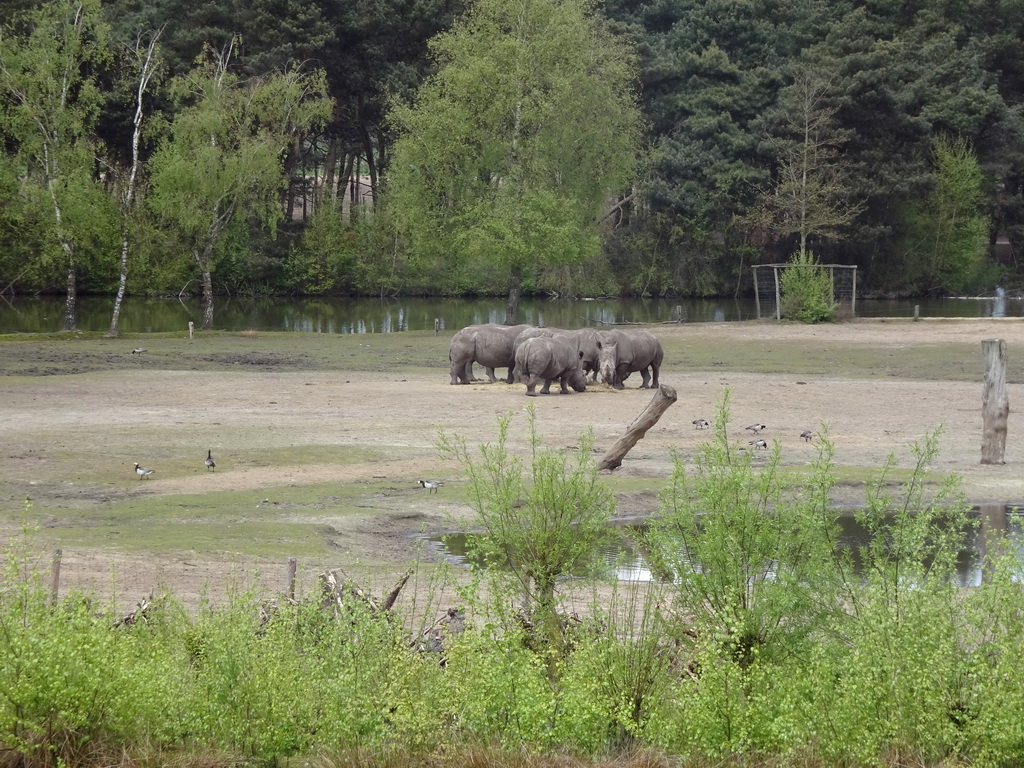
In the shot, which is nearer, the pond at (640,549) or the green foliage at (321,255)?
the pond at (640,549)

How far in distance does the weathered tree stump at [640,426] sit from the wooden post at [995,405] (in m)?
4.91

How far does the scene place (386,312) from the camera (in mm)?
58031

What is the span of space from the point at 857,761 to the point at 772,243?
2427 inches

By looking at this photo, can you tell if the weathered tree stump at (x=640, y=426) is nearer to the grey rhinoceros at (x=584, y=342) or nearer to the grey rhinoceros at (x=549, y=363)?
the grey rhinoceros at (x=549, y=363)

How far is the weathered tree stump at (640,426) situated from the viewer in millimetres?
17891

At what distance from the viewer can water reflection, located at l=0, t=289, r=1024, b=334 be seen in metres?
50.7

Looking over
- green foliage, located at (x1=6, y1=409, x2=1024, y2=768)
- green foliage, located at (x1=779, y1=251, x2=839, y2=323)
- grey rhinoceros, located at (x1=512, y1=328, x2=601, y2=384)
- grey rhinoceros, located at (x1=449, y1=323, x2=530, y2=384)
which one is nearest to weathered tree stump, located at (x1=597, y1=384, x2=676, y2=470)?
green foliage, located at (x1=6, y1=409, x2=1024, y2=768)

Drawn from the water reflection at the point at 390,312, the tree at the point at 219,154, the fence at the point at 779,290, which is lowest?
the water reflection at the point at 390,312

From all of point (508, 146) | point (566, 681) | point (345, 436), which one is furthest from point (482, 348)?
point (566, 681)

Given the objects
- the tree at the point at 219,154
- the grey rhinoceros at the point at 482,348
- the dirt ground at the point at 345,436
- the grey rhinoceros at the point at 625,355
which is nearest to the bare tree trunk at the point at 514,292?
the tree at the point at 219,154

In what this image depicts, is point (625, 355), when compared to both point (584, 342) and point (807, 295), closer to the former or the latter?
point (584, 342)

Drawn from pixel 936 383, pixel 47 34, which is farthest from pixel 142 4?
pixel 936 383

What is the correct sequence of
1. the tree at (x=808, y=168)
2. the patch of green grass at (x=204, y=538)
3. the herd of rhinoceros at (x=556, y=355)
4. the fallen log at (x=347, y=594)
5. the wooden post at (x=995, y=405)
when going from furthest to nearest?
the tree at (x=808, y=168) → the herd of rhinoceros at (x=556, y=355) → the wooden post at (x=995, y=405) → the patch of green grass at (x=204, y=538) → the fallen log at (x=347, y=594)

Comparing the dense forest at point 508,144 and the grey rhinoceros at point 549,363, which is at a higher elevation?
the dense forest at point 508,144
